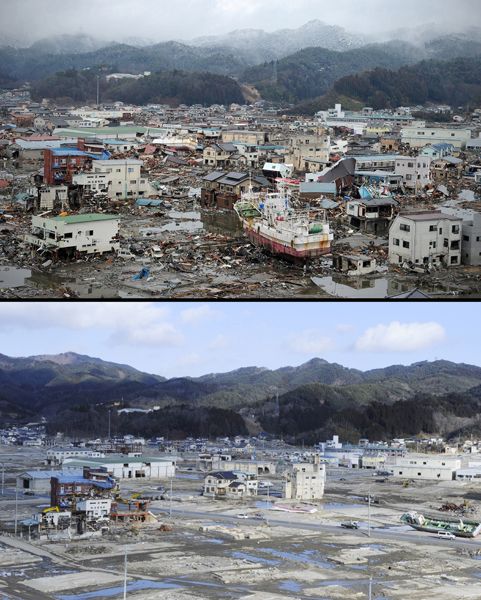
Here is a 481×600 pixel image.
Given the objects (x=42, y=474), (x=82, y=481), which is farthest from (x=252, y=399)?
(x=82, y=481)

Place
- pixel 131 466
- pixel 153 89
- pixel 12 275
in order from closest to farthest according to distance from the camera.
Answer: pixel 12 275, pixel 153 89, pixel 131 466

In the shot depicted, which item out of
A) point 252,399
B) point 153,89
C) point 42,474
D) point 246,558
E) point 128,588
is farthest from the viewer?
point 252,399

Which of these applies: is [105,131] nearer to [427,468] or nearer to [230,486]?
[230,486]

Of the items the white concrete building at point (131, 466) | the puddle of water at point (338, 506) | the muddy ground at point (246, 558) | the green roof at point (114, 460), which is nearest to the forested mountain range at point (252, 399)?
the green roof at point (114, 460)

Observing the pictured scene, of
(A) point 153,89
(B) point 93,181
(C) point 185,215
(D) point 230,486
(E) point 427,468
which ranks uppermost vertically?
(A) point 153,89

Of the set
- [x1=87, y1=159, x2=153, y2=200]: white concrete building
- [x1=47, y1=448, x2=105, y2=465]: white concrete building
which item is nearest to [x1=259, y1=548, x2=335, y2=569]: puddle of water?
[x1=87, y1=159, x2=153, y2=200]: white concrete building

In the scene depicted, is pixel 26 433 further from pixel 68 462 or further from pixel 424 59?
pixel 424 59

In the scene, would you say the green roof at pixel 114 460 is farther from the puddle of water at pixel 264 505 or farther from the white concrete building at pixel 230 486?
the puddle of water at pixel 264 505

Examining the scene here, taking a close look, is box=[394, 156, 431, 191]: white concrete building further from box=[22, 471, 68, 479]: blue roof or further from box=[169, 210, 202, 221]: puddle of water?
box=[22, 471, 68, 479]: blue roof
